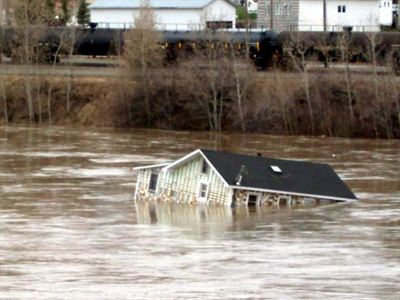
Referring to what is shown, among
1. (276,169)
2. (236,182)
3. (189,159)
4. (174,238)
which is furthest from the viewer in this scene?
(276,169)

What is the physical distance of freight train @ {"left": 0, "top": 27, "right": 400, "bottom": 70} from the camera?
240ft

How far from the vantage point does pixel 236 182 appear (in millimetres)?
43875

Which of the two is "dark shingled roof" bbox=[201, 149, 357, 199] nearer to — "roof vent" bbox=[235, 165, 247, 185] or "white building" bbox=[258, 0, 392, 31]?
"roof vent" bbox=[235, 165, 247, 185]

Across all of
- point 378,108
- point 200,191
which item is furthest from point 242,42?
point 200,191

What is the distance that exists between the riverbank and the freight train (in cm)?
298

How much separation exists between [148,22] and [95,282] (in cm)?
4545

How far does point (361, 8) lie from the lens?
277ft

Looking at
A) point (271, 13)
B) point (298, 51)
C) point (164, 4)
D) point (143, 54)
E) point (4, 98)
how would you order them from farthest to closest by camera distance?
point (164, 4), point (271, 13), point (4, 98), point (143, 54), point (298, 51)

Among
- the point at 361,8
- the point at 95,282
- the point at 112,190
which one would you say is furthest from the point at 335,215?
the point at 361,8

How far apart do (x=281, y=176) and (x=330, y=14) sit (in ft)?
136

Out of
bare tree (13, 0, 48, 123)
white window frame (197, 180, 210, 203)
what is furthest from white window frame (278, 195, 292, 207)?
bare tree (13, 0, 48, 123)

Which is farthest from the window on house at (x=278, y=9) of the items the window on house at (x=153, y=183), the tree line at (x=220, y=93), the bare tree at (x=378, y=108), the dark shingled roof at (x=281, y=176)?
the window on house at (x=153, y=183)

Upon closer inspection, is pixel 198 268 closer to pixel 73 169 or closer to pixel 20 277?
pixel 20 277

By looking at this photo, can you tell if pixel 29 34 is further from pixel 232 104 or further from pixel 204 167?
pixel 204 167
